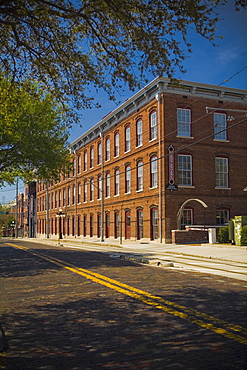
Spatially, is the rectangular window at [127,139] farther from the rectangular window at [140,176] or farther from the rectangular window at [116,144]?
the rectangular window at [140,176]

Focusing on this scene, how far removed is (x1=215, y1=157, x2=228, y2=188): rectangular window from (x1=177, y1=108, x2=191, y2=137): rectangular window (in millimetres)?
3568

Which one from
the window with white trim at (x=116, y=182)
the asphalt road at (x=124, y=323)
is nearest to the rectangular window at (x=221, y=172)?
the window with white trim at (x=116, y=182)

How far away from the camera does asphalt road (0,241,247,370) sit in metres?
4.52

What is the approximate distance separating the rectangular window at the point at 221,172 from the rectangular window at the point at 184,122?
11.7 ft

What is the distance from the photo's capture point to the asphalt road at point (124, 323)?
4.52m

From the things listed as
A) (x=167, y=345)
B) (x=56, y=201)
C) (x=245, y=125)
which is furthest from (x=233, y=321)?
(x=56, y=201)

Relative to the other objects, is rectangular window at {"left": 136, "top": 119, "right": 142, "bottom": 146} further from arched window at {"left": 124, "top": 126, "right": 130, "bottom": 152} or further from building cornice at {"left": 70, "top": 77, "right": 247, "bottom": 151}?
arched window at {"left": 124, "top": 126, "right": 130, "bottom": 152}

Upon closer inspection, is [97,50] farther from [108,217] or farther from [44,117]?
[108,217]

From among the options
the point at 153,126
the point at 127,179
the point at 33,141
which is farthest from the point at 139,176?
the point at 33,141

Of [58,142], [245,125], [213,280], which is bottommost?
[213,280]

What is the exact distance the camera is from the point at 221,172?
3309 cm

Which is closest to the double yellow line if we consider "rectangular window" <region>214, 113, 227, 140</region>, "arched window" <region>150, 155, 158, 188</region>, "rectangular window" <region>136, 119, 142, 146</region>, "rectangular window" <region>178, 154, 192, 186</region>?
"rectangular window" <region>178, 154, 192, 186</region>

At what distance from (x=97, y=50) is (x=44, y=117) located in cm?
1508

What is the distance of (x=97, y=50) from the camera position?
9508 mm
